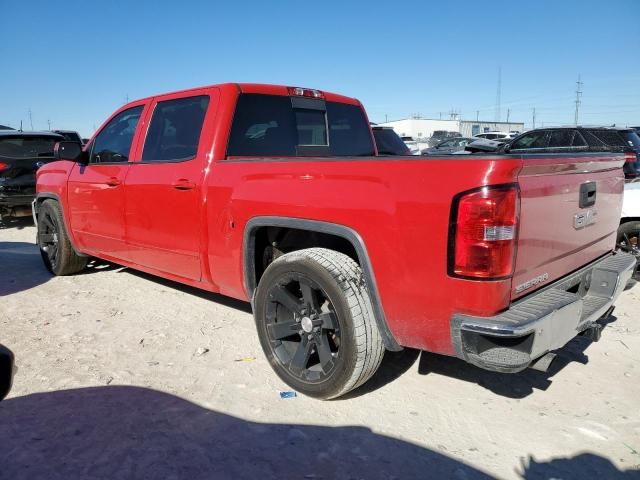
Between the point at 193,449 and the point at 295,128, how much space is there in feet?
8.45

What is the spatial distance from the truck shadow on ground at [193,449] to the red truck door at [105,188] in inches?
77.3

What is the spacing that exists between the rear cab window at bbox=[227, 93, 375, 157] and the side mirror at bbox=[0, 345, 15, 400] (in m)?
2.34

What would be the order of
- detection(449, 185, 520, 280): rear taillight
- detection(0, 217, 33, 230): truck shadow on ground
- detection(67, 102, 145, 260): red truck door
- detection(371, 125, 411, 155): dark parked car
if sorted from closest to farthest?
detection(449, 185, 520, 280): rear taillight → detection(67, 102, 145, 260): red truck door → detection(371, 125, 411, 155): dark parked car → detection(0, 217, 33, 230): truck shadow on ground

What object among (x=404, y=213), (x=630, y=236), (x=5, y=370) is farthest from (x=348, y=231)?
(x=630, y=236)

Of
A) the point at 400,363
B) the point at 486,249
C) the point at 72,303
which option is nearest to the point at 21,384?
the point at 72,303

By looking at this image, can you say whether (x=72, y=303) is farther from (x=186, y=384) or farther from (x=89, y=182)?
(x=186, y=384)

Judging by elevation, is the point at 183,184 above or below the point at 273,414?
above

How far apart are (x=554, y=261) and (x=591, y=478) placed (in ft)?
3.43

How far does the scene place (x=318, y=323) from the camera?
9.39 feet

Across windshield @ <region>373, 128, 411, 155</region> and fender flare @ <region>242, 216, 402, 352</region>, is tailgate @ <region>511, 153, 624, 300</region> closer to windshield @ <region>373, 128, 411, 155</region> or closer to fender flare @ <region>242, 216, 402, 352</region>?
fender flare @ <region>242, 216, 402, 352</region>

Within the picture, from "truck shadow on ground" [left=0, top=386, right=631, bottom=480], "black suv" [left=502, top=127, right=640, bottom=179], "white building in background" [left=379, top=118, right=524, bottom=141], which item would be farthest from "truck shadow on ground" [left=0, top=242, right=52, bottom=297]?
"white building in background" [left=379, top=118, right=524, bottom=141]

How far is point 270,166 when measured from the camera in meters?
3.05

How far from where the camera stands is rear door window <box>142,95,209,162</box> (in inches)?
148

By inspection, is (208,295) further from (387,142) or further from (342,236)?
(387,142)
